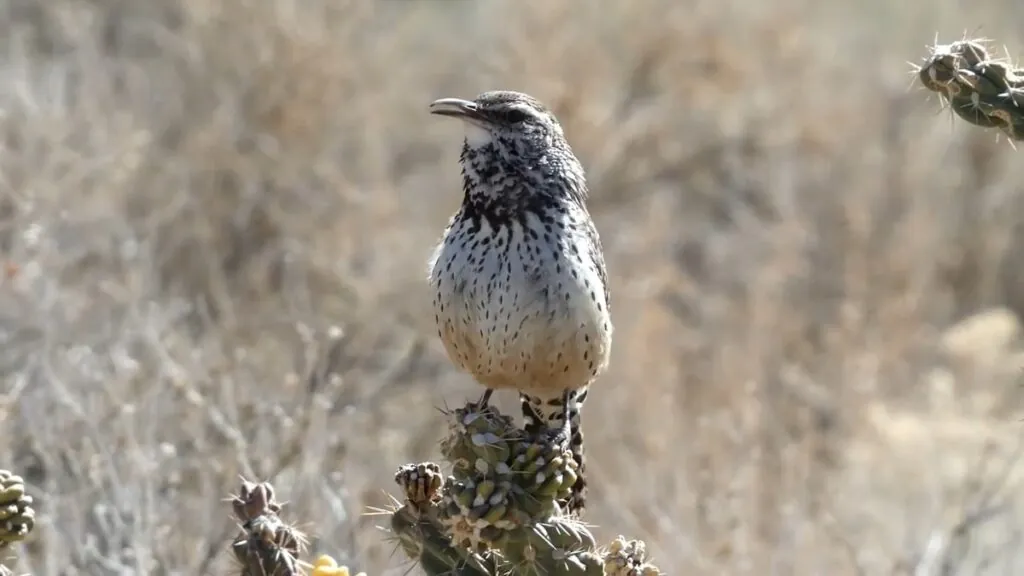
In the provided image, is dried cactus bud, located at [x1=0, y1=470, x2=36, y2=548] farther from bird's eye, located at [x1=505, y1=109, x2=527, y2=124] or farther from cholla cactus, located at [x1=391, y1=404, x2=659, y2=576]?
bird's eye, located at [x1=505, y1=109, x2=527, y2=124]

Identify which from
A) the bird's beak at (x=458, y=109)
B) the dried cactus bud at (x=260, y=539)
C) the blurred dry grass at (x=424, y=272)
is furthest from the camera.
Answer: the blurred dry grass at (x=424, y=272)

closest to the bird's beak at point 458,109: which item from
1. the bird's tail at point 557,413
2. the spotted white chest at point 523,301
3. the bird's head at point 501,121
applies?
the bird's head at point 501,121

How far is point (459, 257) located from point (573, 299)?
0.31m

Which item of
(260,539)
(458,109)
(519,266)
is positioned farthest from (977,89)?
(260,539)

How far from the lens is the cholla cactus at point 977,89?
2.86m

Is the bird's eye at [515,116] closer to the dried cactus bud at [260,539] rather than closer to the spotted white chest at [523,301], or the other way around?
the spotted white chest at [523,301]

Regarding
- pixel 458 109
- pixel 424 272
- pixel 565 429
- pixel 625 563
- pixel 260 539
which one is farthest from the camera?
pixel 424 272

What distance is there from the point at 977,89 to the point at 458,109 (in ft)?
4.17

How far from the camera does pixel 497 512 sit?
235 centimetres

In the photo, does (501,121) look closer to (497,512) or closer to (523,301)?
(523,301)

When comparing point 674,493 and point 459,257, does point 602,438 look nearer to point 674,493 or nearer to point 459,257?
point 674,493

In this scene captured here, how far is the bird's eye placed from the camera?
3465 mm

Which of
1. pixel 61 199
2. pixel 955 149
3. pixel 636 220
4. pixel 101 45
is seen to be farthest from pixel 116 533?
pixel 955 149

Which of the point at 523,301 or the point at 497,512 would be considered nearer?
the point at 497,512
